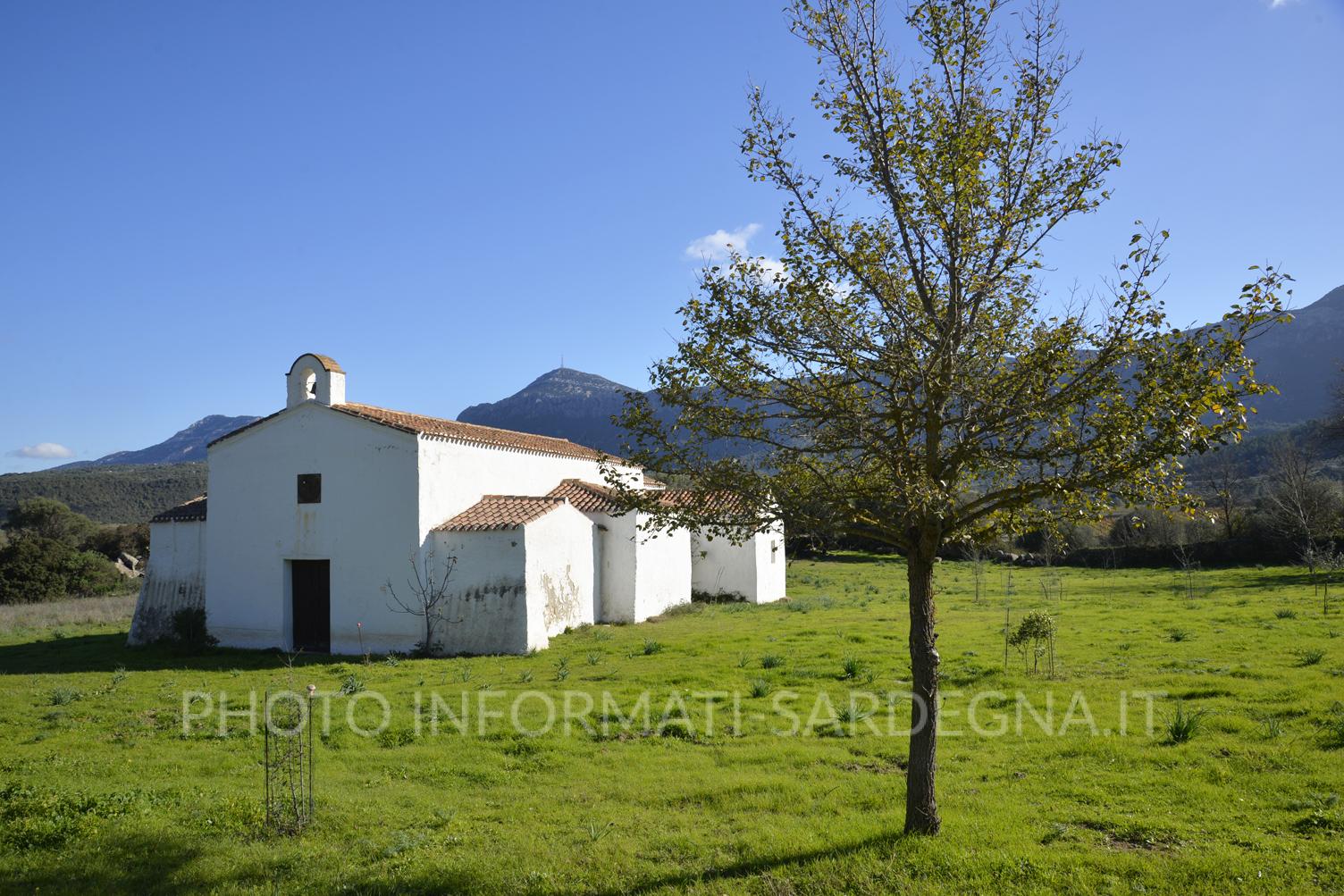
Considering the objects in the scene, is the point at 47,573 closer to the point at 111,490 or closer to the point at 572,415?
the point at 111,490

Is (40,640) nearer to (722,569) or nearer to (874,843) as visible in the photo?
(722,569)

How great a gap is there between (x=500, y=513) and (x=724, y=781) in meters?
13.9

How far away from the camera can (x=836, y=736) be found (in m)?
10.7

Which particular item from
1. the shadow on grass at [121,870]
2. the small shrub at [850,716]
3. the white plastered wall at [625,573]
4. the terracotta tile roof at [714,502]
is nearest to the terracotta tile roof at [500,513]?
the white plastered wall at [625,573]

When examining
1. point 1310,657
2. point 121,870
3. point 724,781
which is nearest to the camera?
point 121,870

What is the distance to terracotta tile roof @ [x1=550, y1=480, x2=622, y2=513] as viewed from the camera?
25084 millimetres

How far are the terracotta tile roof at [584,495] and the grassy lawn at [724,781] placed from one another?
26.2 feet

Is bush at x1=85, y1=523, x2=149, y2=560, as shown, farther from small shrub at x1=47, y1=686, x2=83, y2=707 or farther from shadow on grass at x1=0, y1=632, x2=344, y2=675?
small shrub at x1=47, y1=686, x2=83, y2=707

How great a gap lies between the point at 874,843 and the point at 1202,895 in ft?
7.57

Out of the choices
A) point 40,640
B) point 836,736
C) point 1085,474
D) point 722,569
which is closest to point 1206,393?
point 1085,474

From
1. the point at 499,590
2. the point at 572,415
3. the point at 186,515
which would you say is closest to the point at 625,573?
the point at 499,590

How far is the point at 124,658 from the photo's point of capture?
2086 centimetres

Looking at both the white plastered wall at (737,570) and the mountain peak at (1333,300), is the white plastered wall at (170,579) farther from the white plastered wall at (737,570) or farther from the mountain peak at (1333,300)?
the mountain peak at (1333,300)

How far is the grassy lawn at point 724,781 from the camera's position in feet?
21.4
